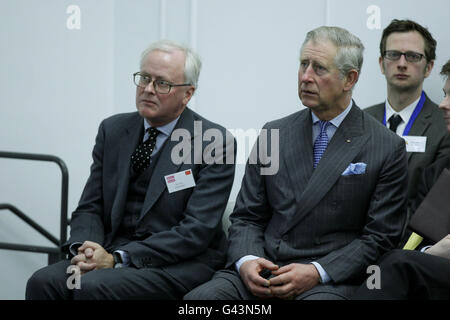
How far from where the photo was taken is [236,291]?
2.42 metres

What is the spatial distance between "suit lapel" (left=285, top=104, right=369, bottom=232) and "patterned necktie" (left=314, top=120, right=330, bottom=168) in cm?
5

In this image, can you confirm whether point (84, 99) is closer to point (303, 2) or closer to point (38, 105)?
point (38, 105)

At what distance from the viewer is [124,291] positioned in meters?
2.46

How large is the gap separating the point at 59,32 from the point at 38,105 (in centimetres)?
53

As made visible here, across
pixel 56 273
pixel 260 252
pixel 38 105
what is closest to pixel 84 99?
pixel 38 105

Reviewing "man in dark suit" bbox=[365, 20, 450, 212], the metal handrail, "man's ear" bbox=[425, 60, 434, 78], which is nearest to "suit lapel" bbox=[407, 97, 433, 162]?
"man in dark suit" bbox=[365, 20, 450, 212]

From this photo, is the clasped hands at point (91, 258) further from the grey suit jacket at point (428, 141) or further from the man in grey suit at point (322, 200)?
the grey suit jacket at point (428, 141)

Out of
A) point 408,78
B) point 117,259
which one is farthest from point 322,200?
point 408,78

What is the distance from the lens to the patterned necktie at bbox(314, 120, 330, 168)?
2.58 m

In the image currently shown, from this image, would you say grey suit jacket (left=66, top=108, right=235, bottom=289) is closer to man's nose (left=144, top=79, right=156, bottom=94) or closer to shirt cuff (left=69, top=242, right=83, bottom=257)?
shirt cuff (left=69, top=242, right=83, bottom=257)

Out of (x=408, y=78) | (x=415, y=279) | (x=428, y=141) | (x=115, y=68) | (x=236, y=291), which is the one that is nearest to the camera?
(x=415, y=279)

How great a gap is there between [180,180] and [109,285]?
56 centimetres

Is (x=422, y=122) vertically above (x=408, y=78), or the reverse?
(x=408, y=78)

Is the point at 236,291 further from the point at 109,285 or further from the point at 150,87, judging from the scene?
the point at 150,87
